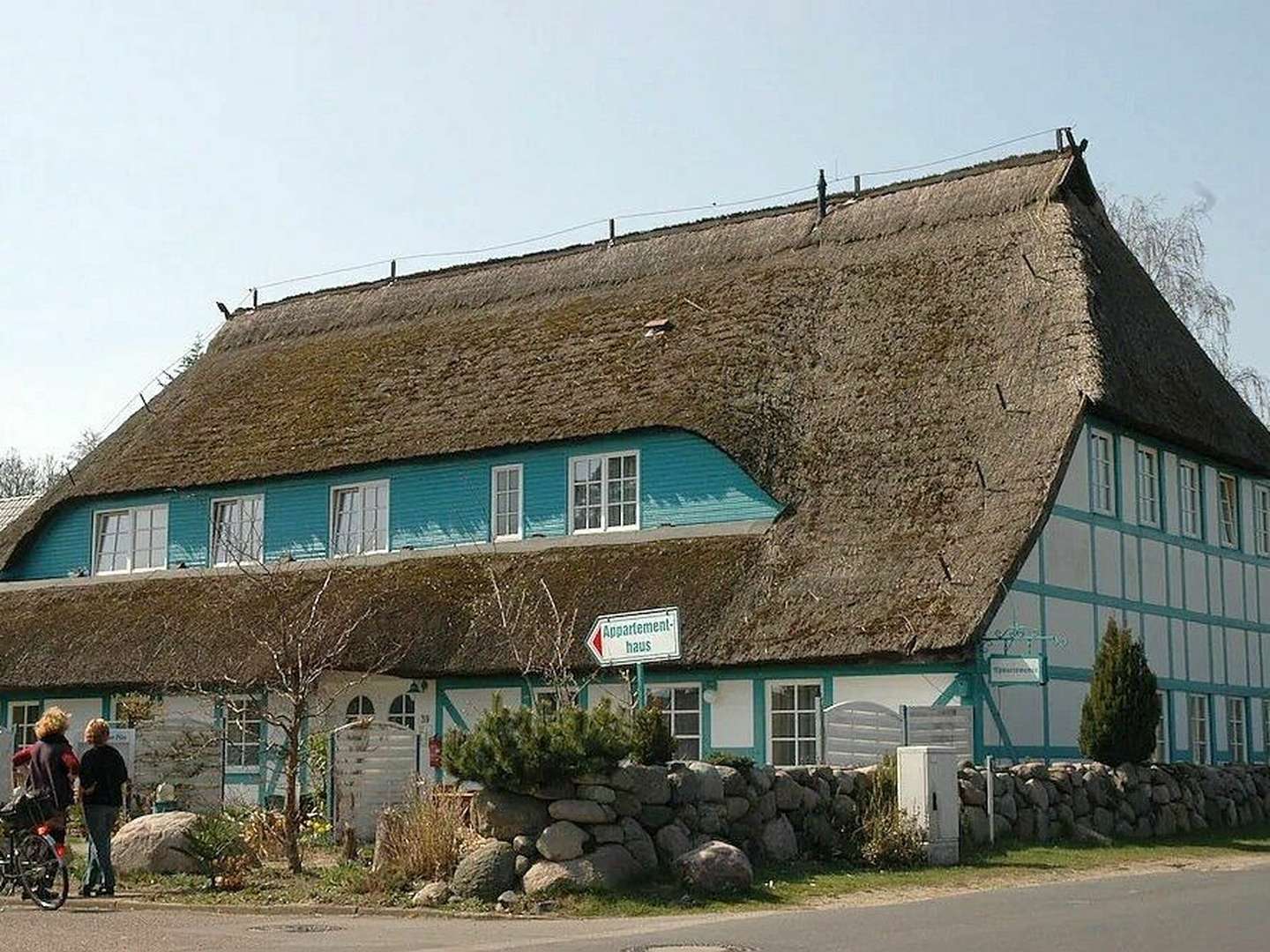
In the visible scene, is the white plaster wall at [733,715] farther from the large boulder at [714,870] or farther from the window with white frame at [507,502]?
the large boulder at [714,870]

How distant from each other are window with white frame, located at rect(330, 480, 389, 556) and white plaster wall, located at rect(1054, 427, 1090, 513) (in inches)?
437

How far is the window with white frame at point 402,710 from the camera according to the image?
28094 mm

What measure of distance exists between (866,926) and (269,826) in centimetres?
824

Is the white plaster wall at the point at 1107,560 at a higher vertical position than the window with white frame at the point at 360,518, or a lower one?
lower

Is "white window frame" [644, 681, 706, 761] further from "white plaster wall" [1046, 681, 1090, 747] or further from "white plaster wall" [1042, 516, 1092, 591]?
"white plaster wall" [1042, 516, 1092, 591]

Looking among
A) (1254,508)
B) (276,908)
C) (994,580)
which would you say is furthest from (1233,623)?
(276,908)

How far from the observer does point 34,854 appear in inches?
636

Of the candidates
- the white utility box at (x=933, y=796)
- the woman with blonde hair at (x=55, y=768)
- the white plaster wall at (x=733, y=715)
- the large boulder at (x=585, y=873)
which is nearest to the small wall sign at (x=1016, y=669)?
the white utility box at (x=933, y=796)

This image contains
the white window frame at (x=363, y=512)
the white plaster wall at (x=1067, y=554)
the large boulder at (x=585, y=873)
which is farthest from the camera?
the white window frame at (x=363, y=512)

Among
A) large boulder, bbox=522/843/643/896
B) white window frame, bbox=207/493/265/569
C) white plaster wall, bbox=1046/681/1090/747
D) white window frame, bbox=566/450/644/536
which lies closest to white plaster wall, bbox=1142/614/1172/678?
white plaster wall, bbox=1046/681/1090/747

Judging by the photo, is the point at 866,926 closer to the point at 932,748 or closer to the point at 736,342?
the point at 932,748

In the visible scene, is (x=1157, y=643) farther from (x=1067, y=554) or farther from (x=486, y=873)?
(x=486, y=873)

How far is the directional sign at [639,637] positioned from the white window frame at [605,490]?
8.47 m

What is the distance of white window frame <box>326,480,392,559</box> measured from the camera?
100ft
